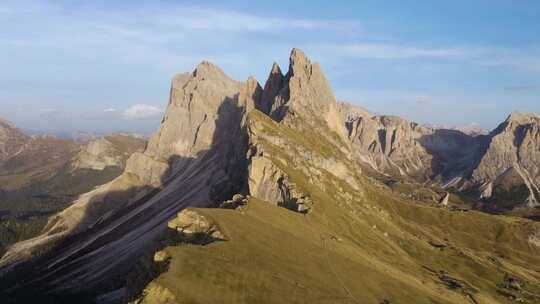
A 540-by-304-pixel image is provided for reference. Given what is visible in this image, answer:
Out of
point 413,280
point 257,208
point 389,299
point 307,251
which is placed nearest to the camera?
point 389,299

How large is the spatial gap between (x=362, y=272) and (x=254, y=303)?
169ft

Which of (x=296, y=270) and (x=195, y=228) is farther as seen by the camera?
(x=195, y=228)

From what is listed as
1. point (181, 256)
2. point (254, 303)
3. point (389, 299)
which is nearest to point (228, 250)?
point (181, 256)

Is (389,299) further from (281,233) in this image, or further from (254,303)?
(254,303)

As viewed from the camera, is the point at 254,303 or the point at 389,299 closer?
the point at 254,303

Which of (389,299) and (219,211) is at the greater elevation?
(219,211)

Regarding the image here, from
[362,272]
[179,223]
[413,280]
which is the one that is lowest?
[413,280]

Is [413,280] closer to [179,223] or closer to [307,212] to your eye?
[307,212]

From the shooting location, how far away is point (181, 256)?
9156 cm

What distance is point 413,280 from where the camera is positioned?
158 m

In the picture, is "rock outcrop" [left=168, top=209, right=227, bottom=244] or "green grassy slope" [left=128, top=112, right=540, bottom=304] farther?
"rock outcrop" [left=168, top=209, right=227, bottom=244]

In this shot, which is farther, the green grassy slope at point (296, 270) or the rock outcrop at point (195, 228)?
the rock outcrop at point (195, 228)

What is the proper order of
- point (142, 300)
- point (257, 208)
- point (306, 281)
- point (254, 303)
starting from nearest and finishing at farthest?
point (142, 300)
point (254, 303)
point (306, 281)
point (257, 208)

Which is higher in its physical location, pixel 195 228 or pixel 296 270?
pixel 195 228
